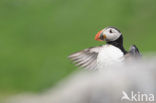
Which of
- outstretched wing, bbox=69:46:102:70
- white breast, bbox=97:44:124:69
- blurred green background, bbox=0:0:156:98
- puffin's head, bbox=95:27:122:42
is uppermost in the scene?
blurred green background, bbox=0:0:156:98

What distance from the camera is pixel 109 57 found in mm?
8359

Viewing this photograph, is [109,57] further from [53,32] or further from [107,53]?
[53,32]

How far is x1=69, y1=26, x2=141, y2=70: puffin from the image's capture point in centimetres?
830

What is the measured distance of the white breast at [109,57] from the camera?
27.2ft

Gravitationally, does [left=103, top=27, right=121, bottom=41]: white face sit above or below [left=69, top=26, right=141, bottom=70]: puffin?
above

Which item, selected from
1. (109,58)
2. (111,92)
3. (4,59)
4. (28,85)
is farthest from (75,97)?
(4,59)

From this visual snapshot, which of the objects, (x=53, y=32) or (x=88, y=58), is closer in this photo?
(x=88, y=58)

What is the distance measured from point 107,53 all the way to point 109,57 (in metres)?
0.07

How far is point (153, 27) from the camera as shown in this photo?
17.6 meters

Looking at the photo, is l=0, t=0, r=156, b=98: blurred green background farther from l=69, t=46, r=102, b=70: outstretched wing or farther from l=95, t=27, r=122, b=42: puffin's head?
l=95, t=27, r=122, b=42: puffin's head

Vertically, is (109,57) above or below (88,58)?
below

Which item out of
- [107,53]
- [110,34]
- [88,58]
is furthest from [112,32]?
[88,58]

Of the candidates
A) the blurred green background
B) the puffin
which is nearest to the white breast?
the puffin

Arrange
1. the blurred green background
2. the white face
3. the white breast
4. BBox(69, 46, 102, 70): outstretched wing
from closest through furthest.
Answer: the white breast, the white face, BBox(69, 46, 102, 70): outstretched wing, the blurred green background
